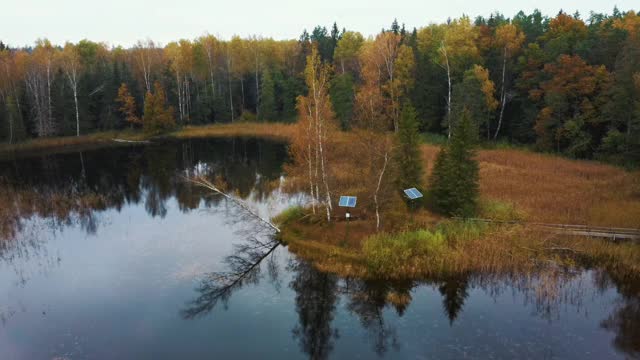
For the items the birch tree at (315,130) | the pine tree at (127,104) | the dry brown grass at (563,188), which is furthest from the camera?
the pine tree at (127,104)

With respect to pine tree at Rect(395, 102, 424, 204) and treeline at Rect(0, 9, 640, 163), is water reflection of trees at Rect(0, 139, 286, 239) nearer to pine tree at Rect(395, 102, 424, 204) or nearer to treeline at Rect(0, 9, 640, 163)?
treeline at Rect(0, 9, 640, 163)

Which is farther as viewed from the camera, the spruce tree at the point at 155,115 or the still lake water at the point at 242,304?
the spruce tree at the point at 155,115

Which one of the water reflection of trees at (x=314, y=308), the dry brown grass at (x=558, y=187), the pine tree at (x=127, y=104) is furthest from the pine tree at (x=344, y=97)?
the water reflection of trees at (x=314, y=308)

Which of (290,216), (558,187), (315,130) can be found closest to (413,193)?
(315,130)

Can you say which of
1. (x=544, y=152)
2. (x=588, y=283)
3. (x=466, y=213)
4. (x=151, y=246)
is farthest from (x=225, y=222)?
(x=544, y=152)

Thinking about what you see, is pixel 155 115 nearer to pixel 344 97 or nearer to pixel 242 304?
pixel 344 97

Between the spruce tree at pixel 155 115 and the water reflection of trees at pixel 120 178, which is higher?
the spruce tree at pixel 155 115

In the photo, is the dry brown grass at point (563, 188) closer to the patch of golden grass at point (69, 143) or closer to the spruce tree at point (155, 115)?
the spruce tree at point (155, 115)

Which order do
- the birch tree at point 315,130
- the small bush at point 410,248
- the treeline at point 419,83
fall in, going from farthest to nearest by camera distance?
the treeline at point 419,83
the birch tree at point 315,130
the small bush at point 410,248
